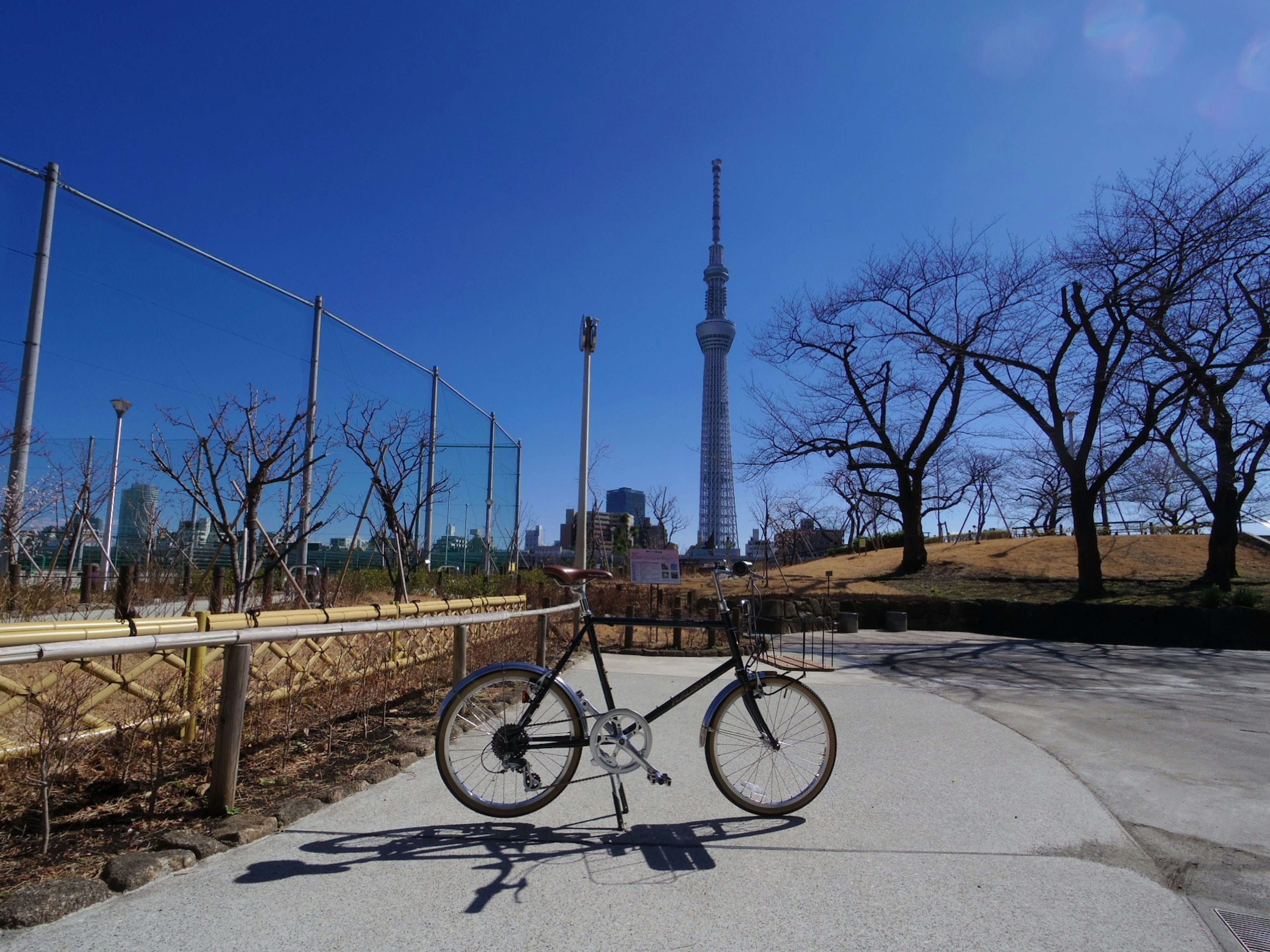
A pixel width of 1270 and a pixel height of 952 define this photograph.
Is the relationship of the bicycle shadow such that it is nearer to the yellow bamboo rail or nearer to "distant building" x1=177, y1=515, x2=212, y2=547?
the yellow bamboo rail

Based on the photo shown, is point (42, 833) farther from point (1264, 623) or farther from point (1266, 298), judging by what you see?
point (1266, 298)

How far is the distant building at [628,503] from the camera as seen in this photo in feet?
136

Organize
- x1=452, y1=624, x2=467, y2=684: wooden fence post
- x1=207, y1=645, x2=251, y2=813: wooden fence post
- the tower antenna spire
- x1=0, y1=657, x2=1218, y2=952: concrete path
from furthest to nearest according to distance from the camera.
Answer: the tower antenna spire
x1=452, y1=624, x2=467, y2=684: wooden fence post
x1=207, y1=645, x2=251, y2=813: wooden fence post
x1=0, y1=657, x2=1218, y2=952: concrete path

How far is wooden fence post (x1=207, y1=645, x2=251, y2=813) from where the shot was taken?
3189 mm

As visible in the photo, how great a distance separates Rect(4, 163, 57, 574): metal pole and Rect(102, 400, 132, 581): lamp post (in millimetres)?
1262

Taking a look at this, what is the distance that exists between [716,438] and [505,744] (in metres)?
83.0

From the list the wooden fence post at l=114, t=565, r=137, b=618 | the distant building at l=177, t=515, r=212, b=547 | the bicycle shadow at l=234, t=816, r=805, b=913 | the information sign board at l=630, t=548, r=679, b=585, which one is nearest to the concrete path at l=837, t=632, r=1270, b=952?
the bicycle shadow at l=234, t=816, r=805, b=913

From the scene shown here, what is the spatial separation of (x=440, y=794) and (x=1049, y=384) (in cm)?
2166

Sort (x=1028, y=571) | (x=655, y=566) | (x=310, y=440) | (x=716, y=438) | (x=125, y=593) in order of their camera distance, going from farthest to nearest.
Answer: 1. (x=716, y=438)
2. (x=1028, y=571)
3. (x=655, y=566)
4. (x=310, y=440)
5. (x=125, y=593)

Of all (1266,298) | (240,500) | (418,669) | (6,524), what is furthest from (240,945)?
(1266,298)

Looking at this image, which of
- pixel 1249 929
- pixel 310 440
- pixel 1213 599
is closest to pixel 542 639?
pixel 310 440

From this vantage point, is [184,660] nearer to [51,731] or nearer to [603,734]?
[51,731]

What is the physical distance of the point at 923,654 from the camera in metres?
12.1

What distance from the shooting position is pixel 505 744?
349 centimetres
